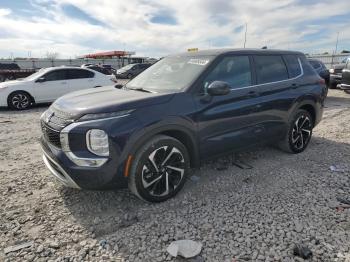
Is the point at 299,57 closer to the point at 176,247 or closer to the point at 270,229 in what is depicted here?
the point at 270,229

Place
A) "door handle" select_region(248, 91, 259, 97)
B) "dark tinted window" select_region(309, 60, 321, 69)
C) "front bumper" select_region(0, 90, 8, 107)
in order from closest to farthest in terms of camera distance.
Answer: "door handle" select_region(248, 91, 259, 97) < "front bumper" select_region(0, 90, 8, 107) < "dark tinted window" select_region(309, 60, 321, 69)

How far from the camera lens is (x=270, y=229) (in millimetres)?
3062

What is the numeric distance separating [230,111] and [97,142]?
1849mm

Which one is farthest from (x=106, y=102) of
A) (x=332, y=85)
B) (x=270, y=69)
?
(x=332, y=85)

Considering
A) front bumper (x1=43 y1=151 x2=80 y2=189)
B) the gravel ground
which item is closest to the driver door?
the gravel ground

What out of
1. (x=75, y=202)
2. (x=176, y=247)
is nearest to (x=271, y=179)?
(x=176, y=247)

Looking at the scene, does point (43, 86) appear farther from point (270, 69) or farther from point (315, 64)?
point (315, 64)

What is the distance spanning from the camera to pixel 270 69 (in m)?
4.75

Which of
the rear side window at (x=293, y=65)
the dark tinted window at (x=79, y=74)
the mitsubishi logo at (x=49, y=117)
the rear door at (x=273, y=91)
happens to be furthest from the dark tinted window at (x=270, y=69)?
the dark tinted window at (x=79, y=74)

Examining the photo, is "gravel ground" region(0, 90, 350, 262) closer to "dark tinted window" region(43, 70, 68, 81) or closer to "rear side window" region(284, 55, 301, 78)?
"rear side window" region(284, 55, 301, 78)

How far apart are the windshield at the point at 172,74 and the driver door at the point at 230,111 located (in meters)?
0.20

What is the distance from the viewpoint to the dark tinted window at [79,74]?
37.0 ft

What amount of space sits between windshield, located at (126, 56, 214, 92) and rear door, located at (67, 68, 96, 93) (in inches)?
287

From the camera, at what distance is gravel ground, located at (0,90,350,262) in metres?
2.76
